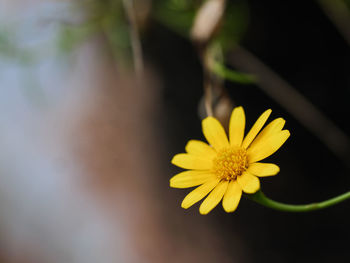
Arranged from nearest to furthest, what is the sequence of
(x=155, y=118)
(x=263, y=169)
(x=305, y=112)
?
1. (x=263, y=169)
2. (x=305, y=112)
3. (x=155, y=118)

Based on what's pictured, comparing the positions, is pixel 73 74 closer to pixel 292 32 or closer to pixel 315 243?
pixel 292 32

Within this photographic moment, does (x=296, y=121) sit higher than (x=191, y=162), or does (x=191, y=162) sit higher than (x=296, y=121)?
(x=296, y=121)

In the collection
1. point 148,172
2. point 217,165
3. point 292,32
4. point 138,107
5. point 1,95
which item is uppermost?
point 1,95

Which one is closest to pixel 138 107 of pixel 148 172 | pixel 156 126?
pixel 156 126

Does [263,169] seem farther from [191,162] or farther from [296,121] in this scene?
[296,121]

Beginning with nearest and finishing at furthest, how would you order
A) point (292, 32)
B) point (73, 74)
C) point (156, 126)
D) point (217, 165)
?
point (217, 165) < point (292, 32) < point (156, 126) < point (73, 74)

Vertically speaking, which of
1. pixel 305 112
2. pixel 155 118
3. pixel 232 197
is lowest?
pixel 232 197

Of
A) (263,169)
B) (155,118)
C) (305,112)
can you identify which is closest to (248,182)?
(263,169)
